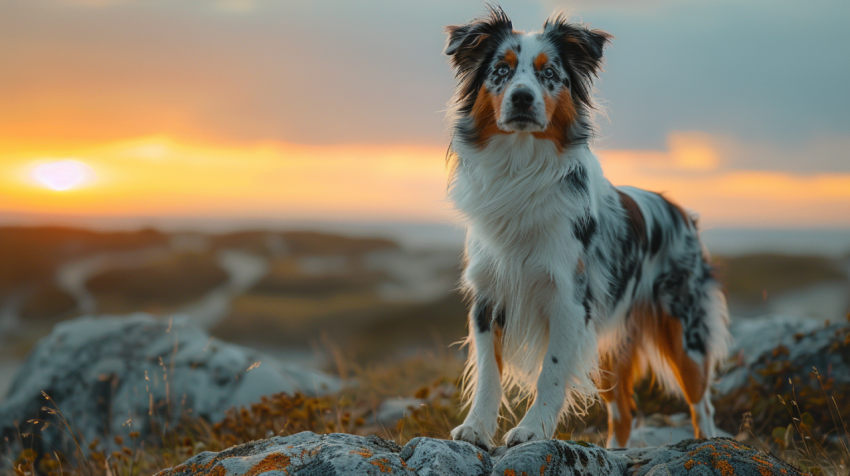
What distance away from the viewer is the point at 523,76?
3369 millimetres

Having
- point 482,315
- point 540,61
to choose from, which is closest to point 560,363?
point 482,315

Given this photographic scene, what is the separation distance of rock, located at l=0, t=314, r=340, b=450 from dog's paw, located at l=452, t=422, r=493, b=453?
319cm

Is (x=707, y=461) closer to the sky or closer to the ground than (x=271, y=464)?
closer to the ground

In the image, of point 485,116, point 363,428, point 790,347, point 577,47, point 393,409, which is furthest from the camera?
point 393,409

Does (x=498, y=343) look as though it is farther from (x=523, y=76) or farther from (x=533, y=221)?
(x=523, y=76)

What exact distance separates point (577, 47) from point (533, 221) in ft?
3.96

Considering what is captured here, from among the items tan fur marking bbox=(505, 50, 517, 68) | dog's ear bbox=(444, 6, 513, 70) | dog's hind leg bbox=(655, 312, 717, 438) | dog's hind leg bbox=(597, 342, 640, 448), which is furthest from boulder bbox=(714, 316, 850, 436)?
dog's ear bbox=(444, 6, 513, 70)

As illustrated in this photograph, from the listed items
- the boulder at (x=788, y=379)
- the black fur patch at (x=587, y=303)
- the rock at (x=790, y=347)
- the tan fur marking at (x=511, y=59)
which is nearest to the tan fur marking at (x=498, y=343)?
the black fur patch at (x=587, y=303)

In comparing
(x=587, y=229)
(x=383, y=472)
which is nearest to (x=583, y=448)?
(x=383, y=472)

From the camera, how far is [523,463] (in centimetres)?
228

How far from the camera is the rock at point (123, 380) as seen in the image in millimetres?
6027

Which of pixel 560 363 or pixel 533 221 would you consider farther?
pixel 533 221

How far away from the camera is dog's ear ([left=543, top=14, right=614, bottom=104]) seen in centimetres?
370

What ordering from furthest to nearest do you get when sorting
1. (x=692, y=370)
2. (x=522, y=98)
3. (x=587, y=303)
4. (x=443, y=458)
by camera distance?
(x=692, y=370), (x=587, y=303), (x=522, y=98), (x=443, y=458)
